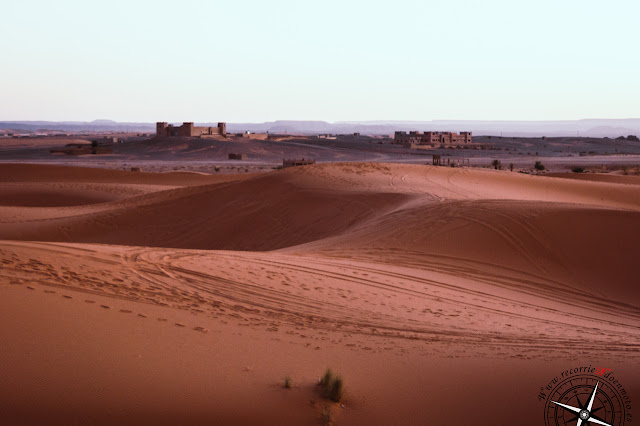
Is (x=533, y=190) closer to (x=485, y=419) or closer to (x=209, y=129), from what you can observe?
(x=485, y=419)

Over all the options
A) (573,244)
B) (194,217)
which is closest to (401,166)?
(194,217)

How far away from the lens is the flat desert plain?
526 centimetres

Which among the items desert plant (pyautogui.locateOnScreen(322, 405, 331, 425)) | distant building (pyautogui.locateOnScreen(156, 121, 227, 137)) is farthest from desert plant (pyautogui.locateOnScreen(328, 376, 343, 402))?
distant building (pyautogui.locateOnScreen(156, 121, 227, 137))

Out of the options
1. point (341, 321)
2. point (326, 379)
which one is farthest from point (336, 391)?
point (341, 321)

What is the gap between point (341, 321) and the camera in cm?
812

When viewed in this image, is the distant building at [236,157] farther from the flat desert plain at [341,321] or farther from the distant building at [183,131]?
the flat desert plain at [341,321]

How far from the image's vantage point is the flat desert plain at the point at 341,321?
207 inches

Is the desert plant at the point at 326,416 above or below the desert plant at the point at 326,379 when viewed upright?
below

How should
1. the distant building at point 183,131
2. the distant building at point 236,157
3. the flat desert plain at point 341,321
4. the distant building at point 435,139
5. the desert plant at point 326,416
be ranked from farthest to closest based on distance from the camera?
the distant building at point 435,139 < the distant building at point 183,131 < the distant building at point 236,157 < the flat desert plain at point 341,321 < the desert plant at point 326,416

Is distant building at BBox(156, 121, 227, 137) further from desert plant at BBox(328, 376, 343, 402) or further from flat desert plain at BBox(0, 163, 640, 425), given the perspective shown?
desert plant at BBox(328, 376, 343, 402)

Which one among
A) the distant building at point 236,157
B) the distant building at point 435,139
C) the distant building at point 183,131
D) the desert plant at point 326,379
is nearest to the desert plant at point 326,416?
the desert plant at point 326,379

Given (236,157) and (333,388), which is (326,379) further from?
(236,157)

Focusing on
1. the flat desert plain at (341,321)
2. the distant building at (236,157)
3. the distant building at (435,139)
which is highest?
the distant building at (435,139)

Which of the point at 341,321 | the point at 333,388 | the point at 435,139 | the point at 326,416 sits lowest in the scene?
the point at 341,321
